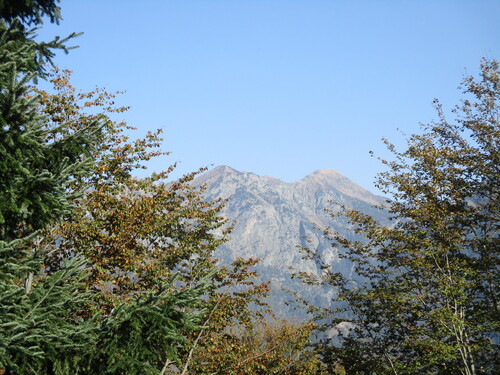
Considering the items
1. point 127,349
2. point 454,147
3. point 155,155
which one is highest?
point 454,147

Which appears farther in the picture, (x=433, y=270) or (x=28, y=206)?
(x=433, y=270)

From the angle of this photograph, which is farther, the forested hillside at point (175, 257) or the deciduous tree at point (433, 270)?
the deciduous tree at point (433, 270)

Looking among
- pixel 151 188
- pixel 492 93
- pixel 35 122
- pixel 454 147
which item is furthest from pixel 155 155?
pixel 492 93

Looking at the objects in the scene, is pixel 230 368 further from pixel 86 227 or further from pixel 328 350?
pixel 86 227

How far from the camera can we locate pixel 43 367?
13.9 feet

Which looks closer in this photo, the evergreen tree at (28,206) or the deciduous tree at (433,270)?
the evergreen tree at (28,206)

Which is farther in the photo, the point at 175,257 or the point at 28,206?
the point at 175,257

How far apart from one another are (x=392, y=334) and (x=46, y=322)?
1150cm

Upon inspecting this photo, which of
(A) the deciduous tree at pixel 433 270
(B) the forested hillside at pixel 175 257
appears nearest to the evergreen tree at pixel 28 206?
(B) the forested hillside at pixel 175 257

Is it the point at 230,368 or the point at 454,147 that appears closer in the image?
the point at 230,368

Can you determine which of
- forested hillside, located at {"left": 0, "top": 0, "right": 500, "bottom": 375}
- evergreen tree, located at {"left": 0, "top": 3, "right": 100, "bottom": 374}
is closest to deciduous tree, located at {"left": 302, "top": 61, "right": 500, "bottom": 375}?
forested hillside, located at {"left": 0, "top": 0, "right": 500, "bottom": 375}

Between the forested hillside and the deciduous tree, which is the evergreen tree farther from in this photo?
the deciduous tree

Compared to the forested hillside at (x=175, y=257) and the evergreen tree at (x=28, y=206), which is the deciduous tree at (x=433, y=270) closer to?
the forested hillside at (x=175, y=257)

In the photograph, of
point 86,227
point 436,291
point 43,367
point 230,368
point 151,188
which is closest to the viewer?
point 43,367
